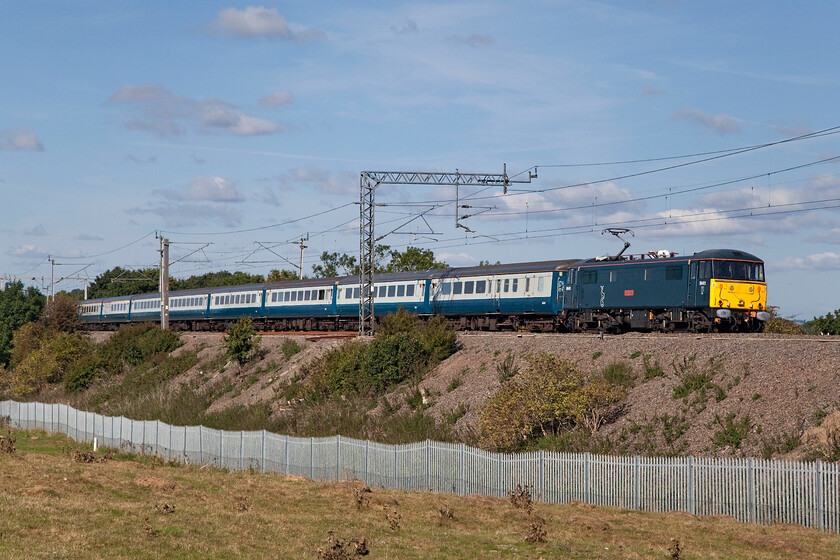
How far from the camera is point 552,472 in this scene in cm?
2392

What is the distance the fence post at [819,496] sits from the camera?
62.8 feet

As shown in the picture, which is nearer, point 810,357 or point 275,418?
point 810,357

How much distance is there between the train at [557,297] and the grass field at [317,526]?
18020 millimetres

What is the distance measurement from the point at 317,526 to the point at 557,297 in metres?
27.7

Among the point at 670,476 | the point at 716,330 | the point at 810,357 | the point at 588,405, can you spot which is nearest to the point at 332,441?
the point at 588,405

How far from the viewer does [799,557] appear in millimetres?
17125

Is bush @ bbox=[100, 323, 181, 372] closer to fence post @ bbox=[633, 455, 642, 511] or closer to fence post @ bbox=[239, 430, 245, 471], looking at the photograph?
fence post @ bbox=[239, 430, 245, 471]

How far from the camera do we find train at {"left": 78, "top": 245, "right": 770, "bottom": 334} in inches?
1496

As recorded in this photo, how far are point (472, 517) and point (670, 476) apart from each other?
487cm

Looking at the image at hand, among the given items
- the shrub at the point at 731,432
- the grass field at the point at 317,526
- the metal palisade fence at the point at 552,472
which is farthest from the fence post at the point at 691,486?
the shrub at the point at 731,432

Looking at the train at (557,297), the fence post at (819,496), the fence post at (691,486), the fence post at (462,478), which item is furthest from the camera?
the train at (557,297)

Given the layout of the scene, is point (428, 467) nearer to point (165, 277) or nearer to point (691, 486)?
point (691, 486)

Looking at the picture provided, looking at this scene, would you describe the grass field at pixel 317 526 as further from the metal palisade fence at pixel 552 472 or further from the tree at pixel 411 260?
Answer: the tree at pixel 411 260

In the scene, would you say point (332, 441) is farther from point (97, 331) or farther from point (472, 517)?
point (97, 331)
